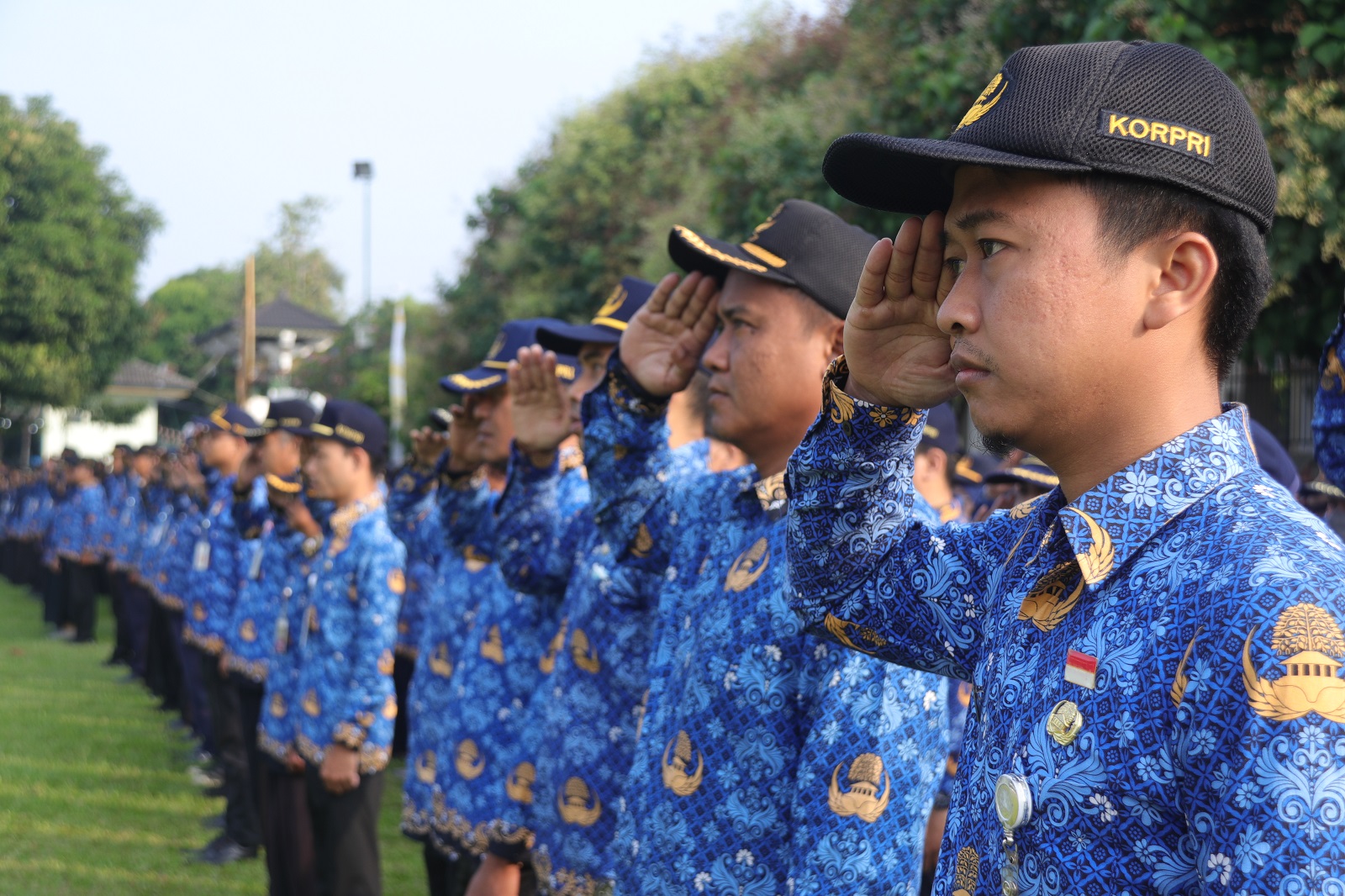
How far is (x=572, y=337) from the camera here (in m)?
4.72

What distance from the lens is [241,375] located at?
26062mm

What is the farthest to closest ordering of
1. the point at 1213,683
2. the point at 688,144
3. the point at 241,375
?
1. the point at 241,375
2. the point at 688,144
3. the point at 1213,683

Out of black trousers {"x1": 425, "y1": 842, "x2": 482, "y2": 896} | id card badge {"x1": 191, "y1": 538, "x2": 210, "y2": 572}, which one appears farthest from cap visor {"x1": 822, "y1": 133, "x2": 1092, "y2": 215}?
id card badge {"x1": 191, "y1": 538, "x2": 210, "y2": 572}

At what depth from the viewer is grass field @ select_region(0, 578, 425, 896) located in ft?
25.6

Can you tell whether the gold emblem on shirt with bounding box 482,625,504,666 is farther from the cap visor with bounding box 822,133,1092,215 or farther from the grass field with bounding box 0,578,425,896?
the cap visor with bounding box 822,133,1092,215

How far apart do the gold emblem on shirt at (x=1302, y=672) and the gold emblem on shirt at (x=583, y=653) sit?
2909mm

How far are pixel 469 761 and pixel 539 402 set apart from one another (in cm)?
167

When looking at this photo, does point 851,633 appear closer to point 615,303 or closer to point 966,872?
point 966,872

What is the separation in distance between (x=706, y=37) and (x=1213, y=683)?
65.9 feet

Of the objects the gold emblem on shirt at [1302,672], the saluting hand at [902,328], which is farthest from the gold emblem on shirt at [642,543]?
the gold emblem on shirt at [1302,672]

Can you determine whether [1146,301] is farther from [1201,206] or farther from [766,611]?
[766,611]

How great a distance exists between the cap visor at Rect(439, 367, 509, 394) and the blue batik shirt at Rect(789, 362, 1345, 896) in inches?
148

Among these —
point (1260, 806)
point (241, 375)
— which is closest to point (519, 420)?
point (1260, 806)

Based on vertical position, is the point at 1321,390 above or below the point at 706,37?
below
